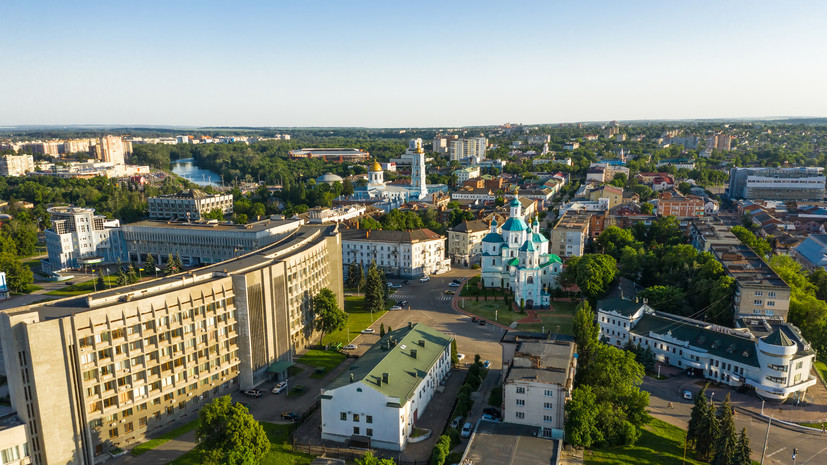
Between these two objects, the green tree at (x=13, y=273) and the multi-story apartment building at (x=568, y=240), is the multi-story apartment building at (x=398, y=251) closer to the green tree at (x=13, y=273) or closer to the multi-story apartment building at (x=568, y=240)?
the multi-story apartment building at (x=568, y=240)

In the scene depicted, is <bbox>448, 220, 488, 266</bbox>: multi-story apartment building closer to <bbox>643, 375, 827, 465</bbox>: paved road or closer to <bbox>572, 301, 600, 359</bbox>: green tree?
<bbox>572, 301, 600, 359</bbox>: green tree

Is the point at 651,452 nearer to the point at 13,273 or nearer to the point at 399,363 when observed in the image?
the point at 399,363

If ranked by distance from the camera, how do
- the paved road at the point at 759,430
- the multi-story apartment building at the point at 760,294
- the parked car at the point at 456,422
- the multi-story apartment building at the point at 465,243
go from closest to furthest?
the paved road at the point at 759,430 < the parked car at the point at 456,422 < the multi-story apartment building at the point at 760,294 < the multi-story apartment building at the point at 465,243

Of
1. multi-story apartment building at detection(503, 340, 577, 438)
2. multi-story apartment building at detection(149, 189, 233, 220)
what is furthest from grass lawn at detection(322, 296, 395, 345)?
multi-story apartment building at detection(149, 189, 233, 220)

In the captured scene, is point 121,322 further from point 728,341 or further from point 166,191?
point 166,191

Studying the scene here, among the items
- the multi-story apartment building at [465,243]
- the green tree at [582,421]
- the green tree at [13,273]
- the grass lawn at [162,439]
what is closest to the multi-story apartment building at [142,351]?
the grass lawn at [162,439]

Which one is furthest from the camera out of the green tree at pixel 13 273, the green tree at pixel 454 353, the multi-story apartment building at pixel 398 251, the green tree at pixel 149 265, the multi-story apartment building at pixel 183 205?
the multi-story apartment building at pixel 183 205

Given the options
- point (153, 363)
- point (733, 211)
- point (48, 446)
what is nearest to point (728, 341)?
point (153, 363)
